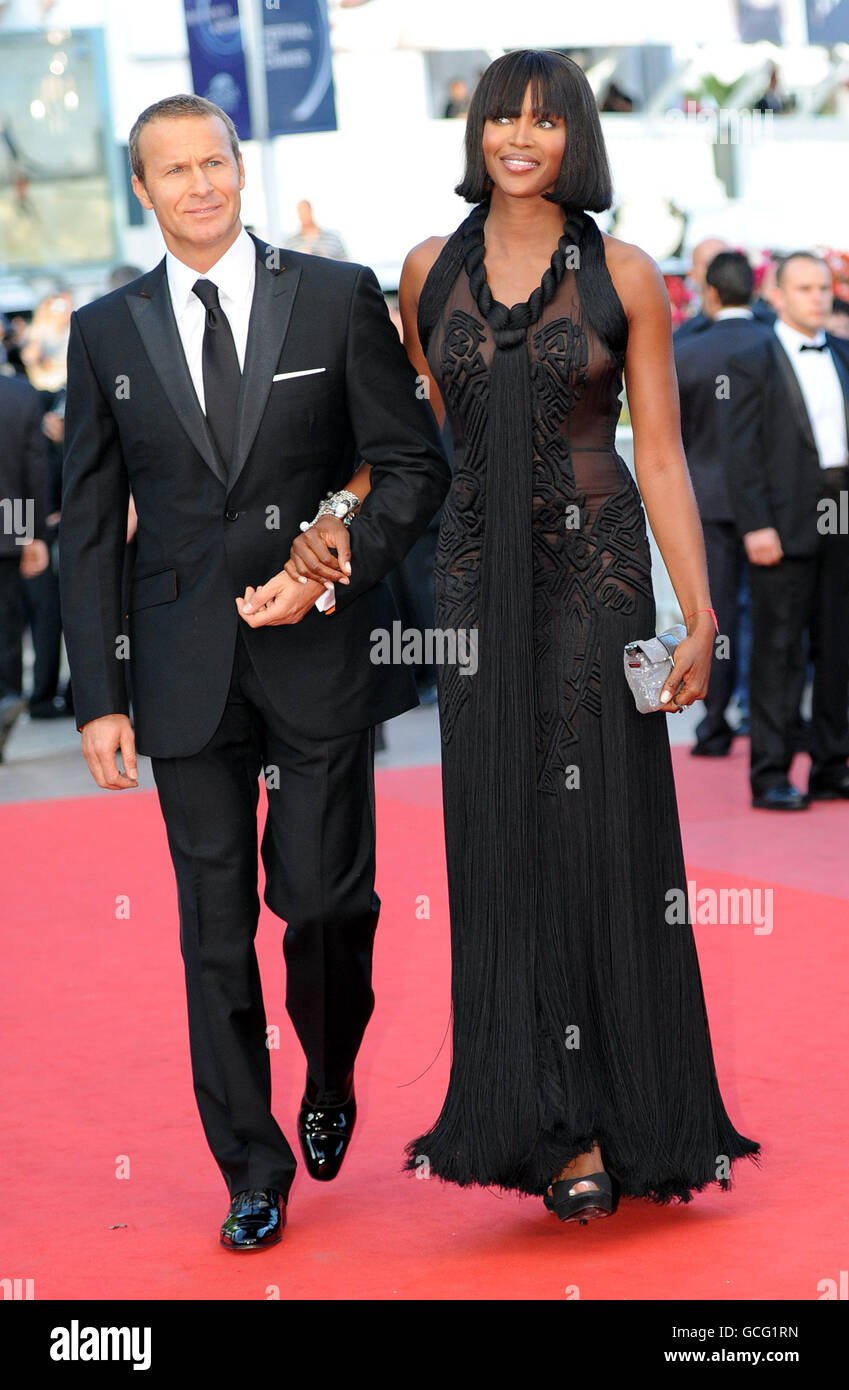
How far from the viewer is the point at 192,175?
11.6ft

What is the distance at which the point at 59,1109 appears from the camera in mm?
4570

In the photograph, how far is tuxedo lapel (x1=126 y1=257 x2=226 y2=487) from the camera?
354cm

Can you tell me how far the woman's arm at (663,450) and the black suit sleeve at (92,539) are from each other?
931mm

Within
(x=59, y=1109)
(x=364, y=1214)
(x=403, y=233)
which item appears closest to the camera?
(x=364, y=1214)

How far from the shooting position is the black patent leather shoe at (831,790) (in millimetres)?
8219

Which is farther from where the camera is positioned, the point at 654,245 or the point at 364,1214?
the point at 654,245

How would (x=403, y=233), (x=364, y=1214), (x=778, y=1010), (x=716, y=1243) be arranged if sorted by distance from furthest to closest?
(x=403, y=233), (x=778, y=1010), (x=364, y=1214), (x=716, y=1243)

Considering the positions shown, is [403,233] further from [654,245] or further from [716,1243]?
[716,1243]

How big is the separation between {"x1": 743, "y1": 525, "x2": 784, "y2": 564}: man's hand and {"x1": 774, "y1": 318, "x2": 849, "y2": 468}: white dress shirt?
34 centimetres

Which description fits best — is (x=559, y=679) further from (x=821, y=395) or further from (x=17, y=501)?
(x=17, y=501)

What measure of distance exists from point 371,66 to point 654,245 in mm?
5264

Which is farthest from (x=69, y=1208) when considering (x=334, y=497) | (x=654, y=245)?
(x=654, y=245)

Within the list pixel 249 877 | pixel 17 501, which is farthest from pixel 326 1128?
pixel 17 501
